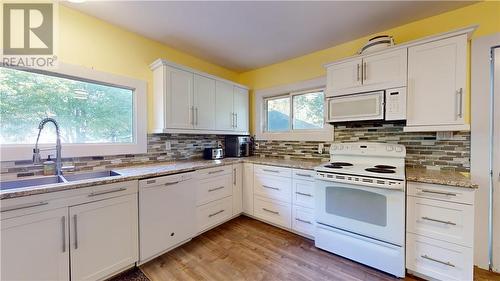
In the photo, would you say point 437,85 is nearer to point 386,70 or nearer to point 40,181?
point 386,70

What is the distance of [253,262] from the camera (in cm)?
189

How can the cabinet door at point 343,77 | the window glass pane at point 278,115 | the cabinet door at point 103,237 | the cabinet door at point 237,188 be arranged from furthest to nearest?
the window glass pane at point 278,115 → the cabinet door at point 237,188 → the cabinet door at point 343,77 → the cabinet door at point 103,237

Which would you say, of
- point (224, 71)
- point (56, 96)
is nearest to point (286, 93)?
point (224, 71)

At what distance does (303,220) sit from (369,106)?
1507 mm

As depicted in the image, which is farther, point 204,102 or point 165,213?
point 204,102

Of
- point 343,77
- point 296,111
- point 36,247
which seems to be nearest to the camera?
point 36,247

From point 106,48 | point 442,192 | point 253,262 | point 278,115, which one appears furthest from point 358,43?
point 106,48

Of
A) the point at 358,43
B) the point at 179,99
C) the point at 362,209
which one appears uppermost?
the point at 358,43

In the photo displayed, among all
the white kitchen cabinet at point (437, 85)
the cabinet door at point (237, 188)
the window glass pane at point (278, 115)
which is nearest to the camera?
the white kitchen cabinet at point (437, 85)

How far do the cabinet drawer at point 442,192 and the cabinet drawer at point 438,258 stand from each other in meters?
0.36

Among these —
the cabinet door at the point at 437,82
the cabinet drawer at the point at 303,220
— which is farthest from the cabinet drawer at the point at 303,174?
the cabinet door at the point at 437,82

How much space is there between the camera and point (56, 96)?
6.10ft

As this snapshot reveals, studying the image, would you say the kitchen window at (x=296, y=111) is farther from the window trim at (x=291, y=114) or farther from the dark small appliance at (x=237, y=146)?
the dark small appliance at (x=237, y=146)

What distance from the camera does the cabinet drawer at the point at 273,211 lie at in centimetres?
247
